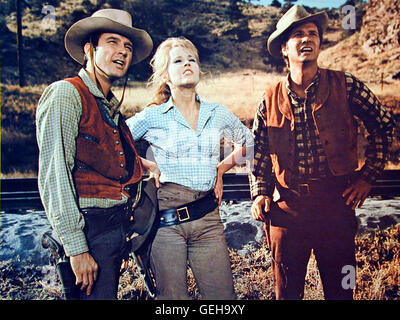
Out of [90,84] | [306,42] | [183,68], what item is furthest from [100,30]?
[306,42]

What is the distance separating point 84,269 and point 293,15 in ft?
8.47

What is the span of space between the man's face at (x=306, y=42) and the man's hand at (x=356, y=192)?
1.13 meters

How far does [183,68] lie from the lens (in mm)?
2850

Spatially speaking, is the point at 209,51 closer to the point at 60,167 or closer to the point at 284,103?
the point at 284,103

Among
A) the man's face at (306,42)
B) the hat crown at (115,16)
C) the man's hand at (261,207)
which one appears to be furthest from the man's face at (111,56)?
the man's hand at (261,207)

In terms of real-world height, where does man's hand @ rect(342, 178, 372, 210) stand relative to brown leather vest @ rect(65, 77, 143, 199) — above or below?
below

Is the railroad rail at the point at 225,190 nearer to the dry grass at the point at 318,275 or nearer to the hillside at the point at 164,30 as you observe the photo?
the dry grass at the point at 318,275

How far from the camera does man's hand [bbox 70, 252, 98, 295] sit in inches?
89.5

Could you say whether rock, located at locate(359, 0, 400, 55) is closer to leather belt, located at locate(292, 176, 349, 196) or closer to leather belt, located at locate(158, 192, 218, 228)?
leather belt, located at locate(292, 176, 349, 196)

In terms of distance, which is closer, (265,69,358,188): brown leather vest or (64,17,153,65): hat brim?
(64,17,153,65): hat brim

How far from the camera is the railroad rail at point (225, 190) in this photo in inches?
135

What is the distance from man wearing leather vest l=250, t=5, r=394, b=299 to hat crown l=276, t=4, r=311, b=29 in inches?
0.4

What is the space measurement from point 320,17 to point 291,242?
75.9 inches

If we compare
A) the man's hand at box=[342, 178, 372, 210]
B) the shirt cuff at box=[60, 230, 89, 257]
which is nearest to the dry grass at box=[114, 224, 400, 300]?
the man's hand at box=[342, 178, 372, 210]
